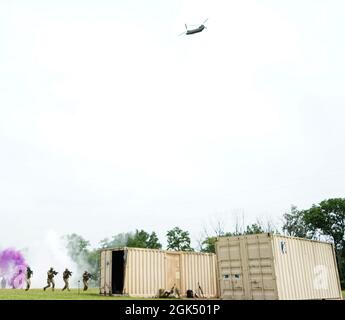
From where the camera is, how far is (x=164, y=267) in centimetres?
2372

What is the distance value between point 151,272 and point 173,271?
5.21 ft

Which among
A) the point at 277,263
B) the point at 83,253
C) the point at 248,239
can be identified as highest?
the point at 83,253

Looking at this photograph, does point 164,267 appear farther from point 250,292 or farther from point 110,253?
point 250,292

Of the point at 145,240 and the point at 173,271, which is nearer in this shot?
the point at 173,271

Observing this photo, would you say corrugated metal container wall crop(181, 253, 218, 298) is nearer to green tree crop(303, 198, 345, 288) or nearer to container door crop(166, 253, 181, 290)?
container door crop(166, 253, 181, 290)

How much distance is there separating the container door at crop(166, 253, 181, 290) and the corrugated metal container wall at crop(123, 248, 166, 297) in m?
0.33

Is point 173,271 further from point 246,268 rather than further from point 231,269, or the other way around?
point 246,268

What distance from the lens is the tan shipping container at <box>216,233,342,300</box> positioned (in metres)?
16.9

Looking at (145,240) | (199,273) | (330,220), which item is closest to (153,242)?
(145,240)

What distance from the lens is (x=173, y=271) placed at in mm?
24000

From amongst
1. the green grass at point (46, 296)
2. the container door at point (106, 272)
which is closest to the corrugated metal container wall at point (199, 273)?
the container door at point (106, 272)
